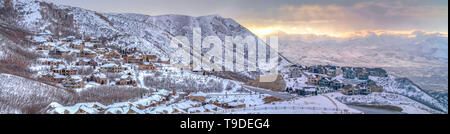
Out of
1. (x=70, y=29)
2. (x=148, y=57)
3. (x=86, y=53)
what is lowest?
(x=148, y=57)

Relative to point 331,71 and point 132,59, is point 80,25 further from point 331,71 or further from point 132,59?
point 331,71

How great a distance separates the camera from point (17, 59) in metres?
16.2

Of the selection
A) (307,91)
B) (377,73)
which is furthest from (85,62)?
(377,73)

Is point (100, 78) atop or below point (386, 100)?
atop

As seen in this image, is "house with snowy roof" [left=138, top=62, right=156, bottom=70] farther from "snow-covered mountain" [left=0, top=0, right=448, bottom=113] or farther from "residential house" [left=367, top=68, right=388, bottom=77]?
"residential house" [left=367, top=68, right=388, bottom=77]

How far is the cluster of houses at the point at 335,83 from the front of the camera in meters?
12.2

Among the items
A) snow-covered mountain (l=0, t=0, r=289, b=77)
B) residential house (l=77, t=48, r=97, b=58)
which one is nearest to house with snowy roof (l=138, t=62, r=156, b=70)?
residential house (l=77, t=48, r=97, b=58)

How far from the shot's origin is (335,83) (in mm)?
13414

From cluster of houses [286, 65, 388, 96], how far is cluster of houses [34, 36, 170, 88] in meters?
7.39

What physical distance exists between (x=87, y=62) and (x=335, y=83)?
13011mm

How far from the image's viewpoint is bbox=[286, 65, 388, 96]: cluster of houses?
39.9ft

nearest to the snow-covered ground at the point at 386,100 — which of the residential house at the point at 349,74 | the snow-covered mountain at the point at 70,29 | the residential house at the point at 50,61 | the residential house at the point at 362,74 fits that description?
the residential house at the point at 362,74
